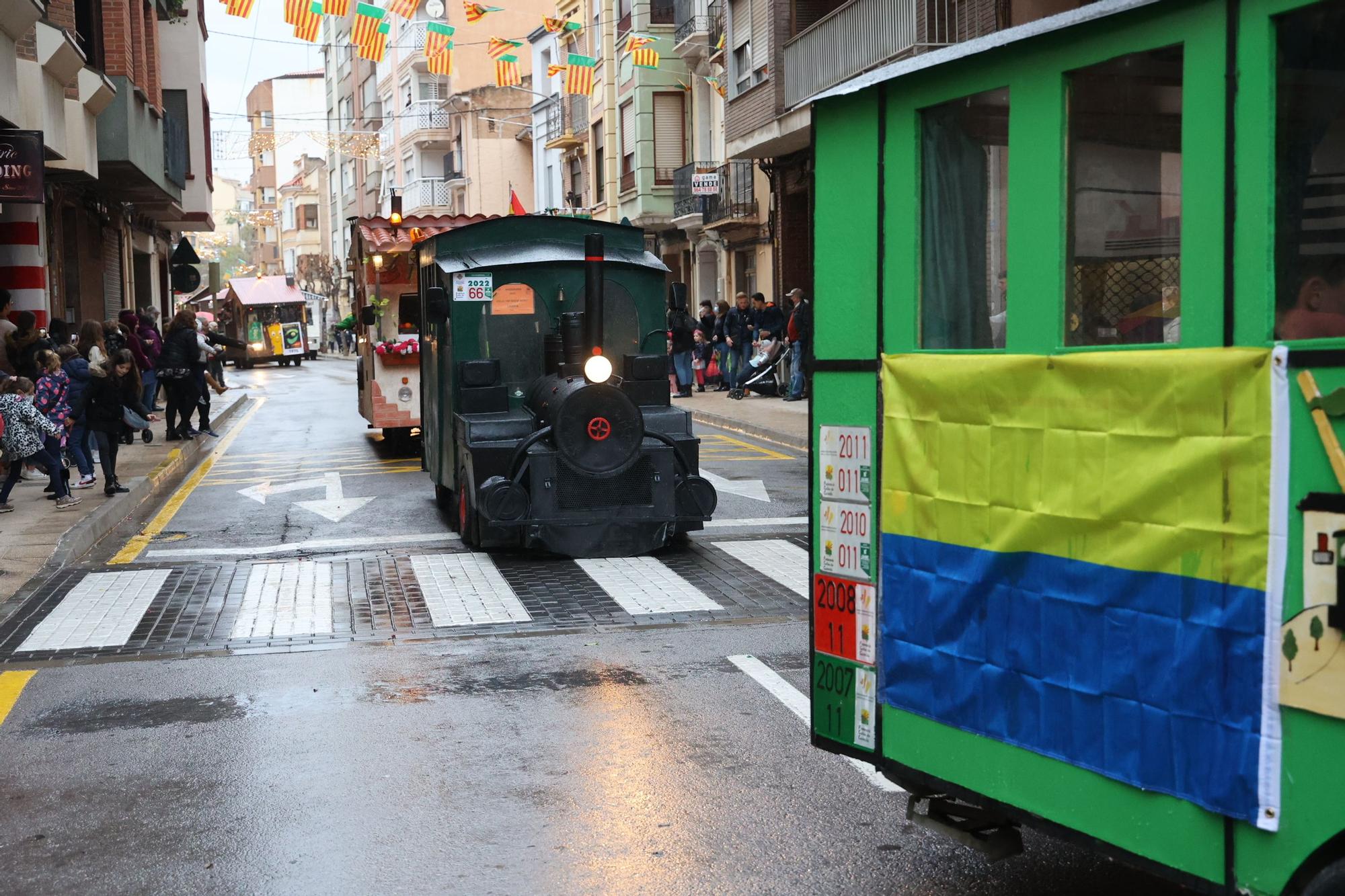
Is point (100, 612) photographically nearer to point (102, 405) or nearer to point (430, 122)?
point (102, 405)

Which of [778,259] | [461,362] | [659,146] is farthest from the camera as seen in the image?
[659,146]

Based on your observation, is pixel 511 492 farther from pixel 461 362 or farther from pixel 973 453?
pixel 973 453

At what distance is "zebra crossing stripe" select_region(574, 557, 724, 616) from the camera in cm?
925

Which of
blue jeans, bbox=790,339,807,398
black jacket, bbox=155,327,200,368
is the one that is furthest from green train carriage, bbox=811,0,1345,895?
blue jeans, bbox=790,339,807,398

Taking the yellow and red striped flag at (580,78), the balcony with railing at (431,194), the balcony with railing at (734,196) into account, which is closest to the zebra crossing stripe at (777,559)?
the yellow and red striped flag at (580,78)

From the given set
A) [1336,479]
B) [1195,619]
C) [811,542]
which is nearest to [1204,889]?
[1195,619]

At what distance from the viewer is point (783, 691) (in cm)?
709

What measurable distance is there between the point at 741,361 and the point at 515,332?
16.4 metres

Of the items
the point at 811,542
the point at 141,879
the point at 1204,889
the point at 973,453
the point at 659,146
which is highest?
the point at 659,146

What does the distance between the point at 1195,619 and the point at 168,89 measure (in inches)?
1300

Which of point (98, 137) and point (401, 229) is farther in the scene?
point (98, 137)

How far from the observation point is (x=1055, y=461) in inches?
141

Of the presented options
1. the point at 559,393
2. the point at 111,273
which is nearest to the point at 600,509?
the point at 559,393

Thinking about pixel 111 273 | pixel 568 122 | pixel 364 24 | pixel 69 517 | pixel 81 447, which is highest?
pixel 568 122
